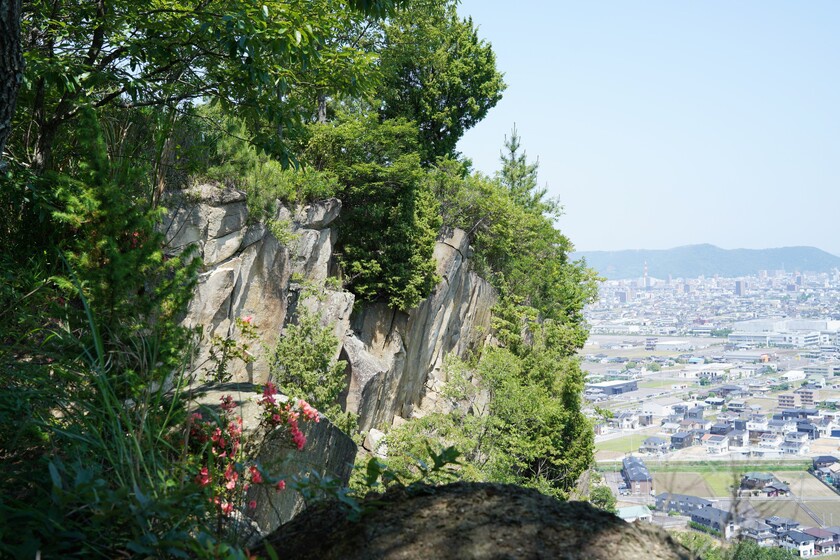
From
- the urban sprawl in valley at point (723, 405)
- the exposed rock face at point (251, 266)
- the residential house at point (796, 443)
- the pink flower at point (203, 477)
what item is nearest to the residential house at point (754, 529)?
the urban sprawl in valley at point (723, 405)

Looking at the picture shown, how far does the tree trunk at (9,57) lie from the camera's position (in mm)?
2871

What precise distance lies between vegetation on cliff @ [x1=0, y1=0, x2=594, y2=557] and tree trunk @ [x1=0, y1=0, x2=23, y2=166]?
32 millimetres

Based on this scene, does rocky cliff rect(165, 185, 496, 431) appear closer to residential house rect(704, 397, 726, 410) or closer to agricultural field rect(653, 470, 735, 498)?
agricultural field rect(653, 470, 735, 498)

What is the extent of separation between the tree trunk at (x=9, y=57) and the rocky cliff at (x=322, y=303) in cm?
214

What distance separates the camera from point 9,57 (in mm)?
2910

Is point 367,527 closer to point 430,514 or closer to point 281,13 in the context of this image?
point 430,514

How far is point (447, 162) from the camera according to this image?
20250 mm

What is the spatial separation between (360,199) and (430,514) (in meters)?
13.6

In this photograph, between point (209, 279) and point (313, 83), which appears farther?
point (209, 279)

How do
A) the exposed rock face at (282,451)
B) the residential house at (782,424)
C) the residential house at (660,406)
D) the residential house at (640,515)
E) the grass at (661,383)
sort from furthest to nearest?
1. the grass at (661,383)
2. the residential house at (660,406)
3. the residential house at (782,424)
4. the exposed rock face at (282,451)
5. the residential house at (640,515)

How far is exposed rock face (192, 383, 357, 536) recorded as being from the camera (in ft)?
14.0

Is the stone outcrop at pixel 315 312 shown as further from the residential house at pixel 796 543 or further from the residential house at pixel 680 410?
the residential house at pixel 680 410

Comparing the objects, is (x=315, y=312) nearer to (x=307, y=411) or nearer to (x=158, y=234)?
(x=307, y=411)

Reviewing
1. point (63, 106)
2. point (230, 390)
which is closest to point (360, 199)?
point (63, 106)
